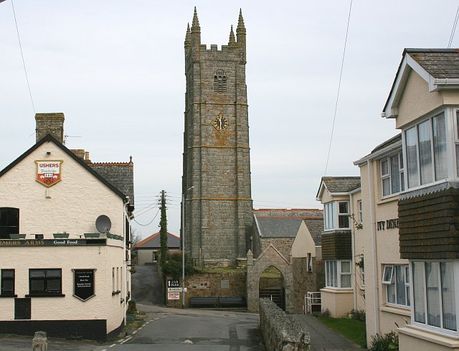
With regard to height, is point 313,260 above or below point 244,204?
below

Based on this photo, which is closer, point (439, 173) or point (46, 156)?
point (439, 173)

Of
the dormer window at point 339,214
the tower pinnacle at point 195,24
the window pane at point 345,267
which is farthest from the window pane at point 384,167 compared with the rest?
the tower pinnacle at point 195,24

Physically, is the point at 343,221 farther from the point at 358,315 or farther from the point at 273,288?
the point at 273,288

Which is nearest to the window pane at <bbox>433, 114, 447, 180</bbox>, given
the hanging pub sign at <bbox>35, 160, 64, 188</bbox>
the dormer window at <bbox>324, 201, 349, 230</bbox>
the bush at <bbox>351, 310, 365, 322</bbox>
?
the bush at <bbox>351, 310, 365, 322</bbox>

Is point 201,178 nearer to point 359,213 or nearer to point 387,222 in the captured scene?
point 359,213

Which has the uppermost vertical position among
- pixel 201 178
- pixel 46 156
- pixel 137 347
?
pixel 201 178

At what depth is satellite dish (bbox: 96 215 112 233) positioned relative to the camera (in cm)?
2850

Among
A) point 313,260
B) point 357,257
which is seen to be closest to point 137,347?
point 357,257

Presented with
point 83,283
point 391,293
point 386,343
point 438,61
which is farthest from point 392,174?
point 83,283

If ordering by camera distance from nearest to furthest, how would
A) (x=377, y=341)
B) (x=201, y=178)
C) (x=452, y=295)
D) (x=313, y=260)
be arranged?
(x=452, y=295) < (x=377, y=341) < (x=313, y=260) < (x=201, y=178)

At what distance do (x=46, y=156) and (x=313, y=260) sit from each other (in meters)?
23.2

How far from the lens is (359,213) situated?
29.9 metres

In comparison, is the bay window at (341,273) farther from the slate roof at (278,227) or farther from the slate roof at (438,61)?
the slate roof at (278,227)

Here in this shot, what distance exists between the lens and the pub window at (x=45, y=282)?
24938mm
